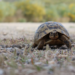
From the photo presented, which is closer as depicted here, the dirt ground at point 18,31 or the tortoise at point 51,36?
the tortoise at point 51,36

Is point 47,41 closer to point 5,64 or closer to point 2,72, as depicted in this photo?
point 5,64

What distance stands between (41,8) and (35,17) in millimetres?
1774

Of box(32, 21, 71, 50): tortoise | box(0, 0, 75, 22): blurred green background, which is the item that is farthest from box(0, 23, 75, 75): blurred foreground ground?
box(0, 0, 75, 22): blurred green background

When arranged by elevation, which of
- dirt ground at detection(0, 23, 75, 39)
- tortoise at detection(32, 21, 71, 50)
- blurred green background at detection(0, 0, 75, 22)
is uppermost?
blurred green background at detection(0, 0, 75, 22)

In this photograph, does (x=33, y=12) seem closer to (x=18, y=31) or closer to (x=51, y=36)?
(x=18, y=31)

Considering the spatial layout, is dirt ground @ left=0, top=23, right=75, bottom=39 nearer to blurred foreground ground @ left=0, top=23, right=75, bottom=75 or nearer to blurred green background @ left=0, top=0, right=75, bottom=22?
blurred foreground ground @ left=0, top=23, right=75, bottom=75

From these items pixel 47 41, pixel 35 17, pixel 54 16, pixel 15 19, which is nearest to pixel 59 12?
pixel 54 16

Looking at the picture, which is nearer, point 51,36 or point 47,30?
point 51,36

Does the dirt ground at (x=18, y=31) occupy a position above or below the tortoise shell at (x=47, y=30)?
below

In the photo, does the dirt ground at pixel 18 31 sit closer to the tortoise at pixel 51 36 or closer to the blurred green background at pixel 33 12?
the tortoise at pixel 51 36

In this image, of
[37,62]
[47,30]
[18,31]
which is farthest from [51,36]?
[18,31]

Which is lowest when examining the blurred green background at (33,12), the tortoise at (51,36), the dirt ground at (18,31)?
the dirt ground at (18,31)

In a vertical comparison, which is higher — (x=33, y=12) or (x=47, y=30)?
(x=33, y=12)

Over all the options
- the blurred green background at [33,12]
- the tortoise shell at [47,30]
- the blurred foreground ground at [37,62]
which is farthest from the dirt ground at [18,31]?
the blurred green background at [33,12]
